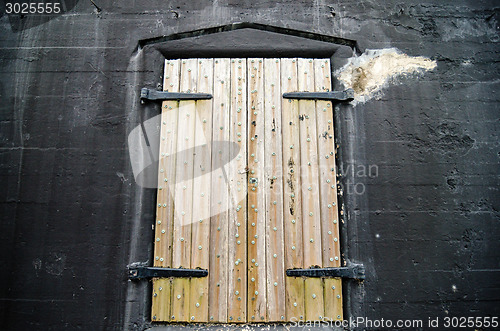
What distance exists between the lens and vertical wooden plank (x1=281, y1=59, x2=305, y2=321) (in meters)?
2.71

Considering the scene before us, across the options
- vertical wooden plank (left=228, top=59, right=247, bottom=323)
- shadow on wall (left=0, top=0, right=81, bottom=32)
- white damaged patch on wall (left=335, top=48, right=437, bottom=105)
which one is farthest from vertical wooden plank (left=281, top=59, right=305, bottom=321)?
shadow on wall (left=0, top=0, right=81, bottom=32)

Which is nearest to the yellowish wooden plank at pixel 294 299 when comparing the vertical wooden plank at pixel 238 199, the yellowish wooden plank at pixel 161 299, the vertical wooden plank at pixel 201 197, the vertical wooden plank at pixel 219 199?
the vertical wooden plank at pixel 238 199

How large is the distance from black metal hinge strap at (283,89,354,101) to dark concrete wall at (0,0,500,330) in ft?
0.34

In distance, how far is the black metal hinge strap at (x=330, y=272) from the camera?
2.72m

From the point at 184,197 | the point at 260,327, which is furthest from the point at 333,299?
the point at 184,197

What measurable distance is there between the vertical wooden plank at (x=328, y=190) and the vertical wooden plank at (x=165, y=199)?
1.24 metres

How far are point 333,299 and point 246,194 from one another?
1.08 metres

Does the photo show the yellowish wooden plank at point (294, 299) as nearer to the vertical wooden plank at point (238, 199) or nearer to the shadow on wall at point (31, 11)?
the vertical wooden plank at point (238, 199)

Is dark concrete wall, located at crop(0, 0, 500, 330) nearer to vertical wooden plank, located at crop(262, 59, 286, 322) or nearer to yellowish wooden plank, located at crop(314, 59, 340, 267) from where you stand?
yellowish wooden plank, located at crop(314, 59, 340, 267)

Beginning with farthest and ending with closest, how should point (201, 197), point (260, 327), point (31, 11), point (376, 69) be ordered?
point (31, 11)
point (376, 69)
point (201, 197)
point (260, 327)

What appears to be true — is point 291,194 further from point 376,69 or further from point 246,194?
point 376,69

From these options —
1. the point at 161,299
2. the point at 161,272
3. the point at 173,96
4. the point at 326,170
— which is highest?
the point at 173,96

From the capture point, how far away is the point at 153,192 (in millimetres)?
Answer: 2898

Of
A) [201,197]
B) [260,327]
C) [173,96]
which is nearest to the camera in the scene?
[260,327]
